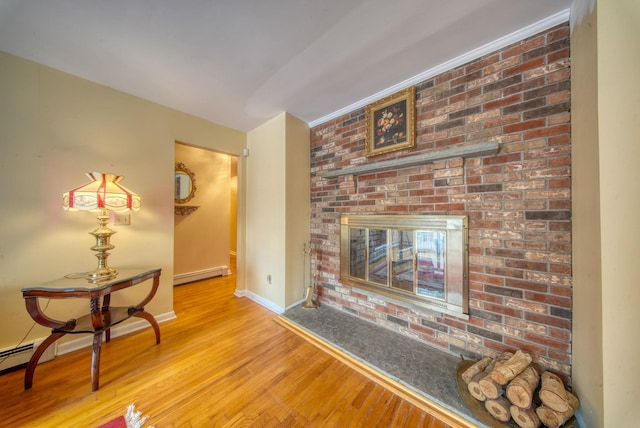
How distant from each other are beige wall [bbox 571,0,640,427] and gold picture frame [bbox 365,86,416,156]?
955mm

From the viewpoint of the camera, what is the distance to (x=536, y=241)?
1.26m

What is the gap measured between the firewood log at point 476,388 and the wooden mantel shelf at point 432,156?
1.45 m

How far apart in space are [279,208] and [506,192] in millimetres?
2053

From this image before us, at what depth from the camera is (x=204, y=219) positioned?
12.1 feet

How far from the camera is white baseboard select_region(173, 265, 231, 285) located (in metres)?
3.33

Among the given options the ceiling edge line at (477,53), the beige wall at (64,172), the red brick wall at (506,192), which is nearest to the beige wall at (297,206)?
the ceiling edge line at (477,53)

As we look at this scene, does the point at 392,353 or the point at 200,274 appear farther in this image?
the point at 200,274

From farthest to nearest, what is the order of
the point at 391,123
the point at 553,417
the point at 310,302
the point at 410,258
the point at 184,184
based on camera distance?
the point at 184,184 < the point at 310,302 < the point at 391,123 < the point at 410,258 < the point at 553,417

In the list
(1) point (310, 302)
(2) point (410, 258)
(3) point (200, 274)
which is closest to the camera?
(2) point (410, 258)

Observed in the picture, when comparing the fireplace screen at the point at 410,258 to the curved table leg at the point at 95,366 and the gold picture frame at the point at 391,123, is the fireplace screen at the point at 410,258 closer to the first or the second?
the gold picture frame at the point at 391,123

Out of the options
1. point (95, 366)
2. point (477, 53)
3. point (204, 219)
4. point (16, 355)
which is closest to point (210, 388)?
point (95, 366)

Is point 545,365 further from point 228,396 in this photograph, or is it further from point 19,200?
point 19,200

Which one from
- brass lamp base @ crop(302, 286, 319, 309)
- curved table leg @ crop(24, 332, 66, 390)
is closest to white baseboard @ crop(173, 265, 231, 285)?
curved table leg @ crop(24, 332, 66, 390)

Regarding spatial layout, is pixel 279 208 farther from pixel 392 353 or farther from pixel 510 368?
pixel 510 368
